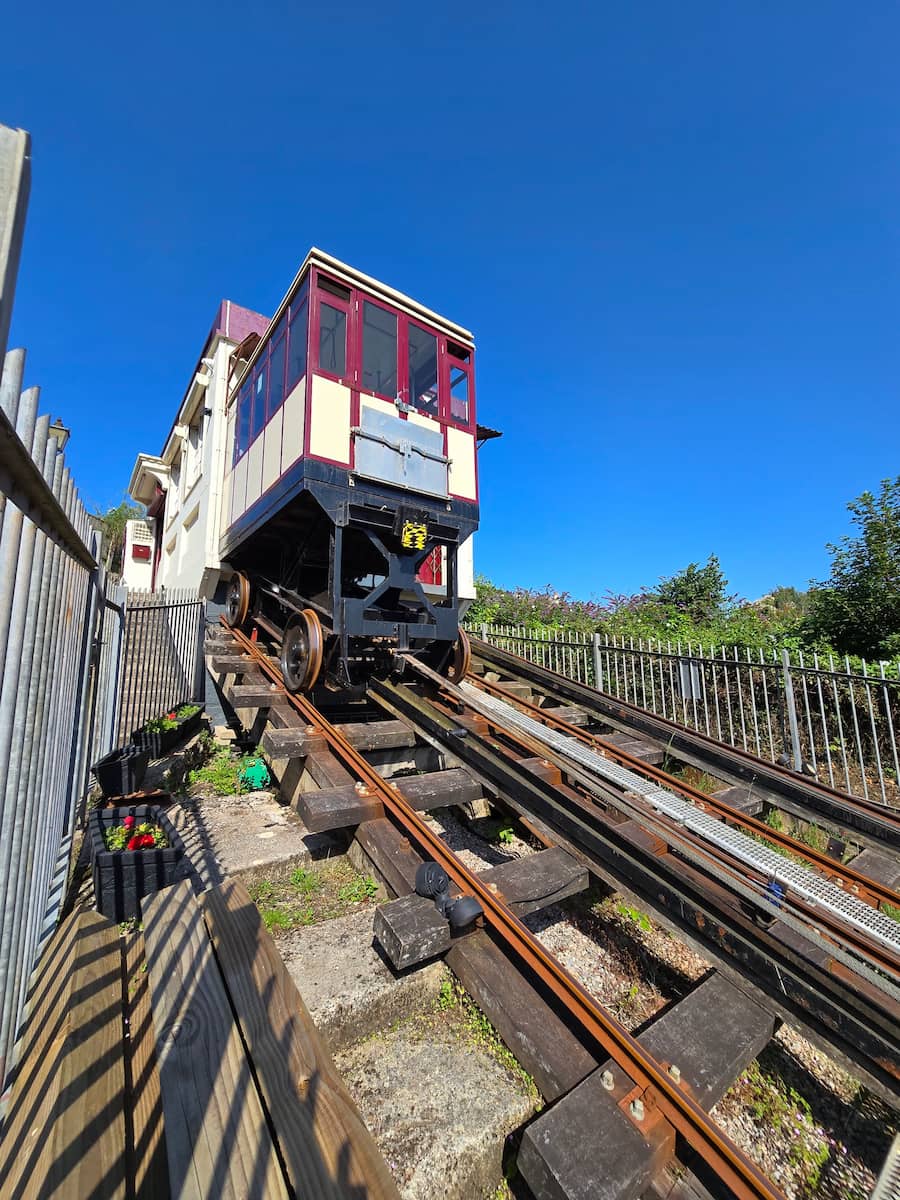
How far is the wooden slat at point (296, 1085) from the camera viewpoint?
4.01 feet

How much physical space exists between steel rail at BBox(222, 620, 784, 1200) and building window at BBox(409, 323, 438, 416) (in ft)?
20.0

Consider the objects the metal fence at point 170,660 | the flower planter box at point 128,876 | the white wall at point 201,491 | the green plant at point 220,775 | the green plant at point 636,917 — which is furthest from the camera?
the white wall at point 201,491

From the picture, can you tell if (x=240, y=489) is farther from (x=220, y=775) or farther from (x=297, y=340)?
(x=220, y=775)

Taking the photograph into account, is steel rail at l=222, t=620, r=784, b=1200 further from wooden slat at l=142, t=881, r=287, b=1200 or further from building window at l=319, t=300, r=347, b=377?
building window at l=319, t=300, r=347, b=377

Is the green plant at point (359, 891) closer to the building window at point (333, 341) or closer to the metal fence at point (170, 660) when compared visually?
the building window at point (333, 341)

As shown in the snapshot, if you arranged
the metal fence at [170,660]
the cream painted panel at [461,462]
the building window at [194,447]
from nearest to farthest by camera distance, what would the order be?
the cream painted panel at [461,462], the metal fence at [170,660], the building window at [194,447]

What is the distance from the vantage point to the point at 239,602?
324 inches

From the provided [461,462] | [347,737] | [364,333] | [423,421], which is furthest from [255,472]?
[347,737]

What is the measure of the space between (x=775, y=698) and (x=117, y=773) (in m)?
7.92

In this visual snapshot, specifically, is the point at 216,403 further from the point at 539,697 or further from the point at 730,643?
the point at 730,643

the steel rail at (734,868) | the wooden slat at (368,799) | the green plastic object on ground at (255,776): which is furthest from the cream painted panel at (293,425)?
the steel rail at (734,868)

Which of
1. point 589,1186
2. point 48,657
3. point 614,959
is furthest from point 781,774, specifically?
point 48,657

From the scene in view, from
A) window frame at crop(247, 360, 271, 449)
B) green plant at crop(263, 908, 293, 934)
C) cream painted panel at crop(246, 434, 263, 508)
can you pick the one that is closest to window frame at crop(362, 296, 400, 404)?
window frame at crop(247, 360, 271, 449)

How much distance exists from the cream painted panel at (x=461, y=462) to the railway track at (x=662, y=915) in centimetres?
406
